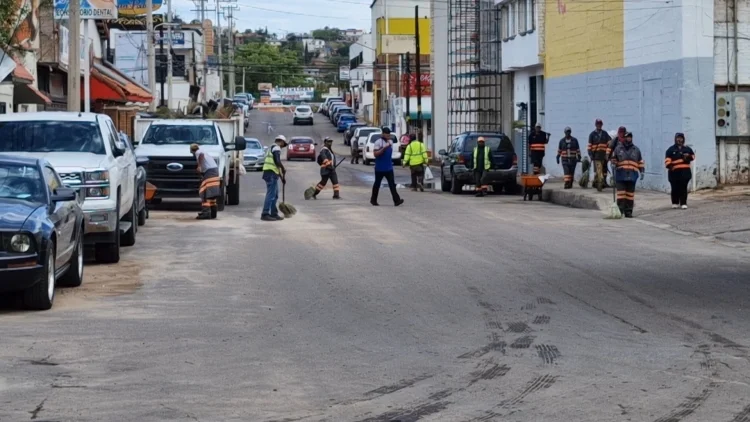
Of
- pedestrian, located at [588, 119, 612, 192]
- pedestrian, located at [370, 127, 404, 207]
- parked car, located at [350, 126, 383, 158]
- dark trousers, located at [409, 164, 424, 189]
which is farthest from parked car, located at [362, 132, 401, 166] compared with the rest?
pedestrian, located at [370, 127, 404, 207]

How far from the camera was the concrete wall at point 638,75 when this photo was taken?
29750 millimetres

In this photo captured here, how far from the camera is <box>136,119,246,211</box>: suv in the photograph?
27.0 meters

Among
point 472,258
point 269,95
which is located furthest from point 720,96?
point 269,95

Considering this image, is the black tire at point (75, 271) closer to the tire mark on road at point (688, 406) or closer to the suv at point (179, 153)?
the tire mark on road at point (688, 406)

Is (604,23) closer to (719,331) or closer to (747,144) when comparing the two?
(747,144)

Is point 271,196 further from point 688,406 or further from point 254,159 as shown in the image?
point 254,159

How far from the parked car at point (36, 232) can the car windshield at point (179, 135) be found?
44.0 ft

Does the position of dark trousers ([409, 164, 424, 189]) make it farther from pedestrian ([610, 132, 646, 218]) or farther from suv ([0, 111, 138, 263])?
suv ([0, 111, 138, 263])

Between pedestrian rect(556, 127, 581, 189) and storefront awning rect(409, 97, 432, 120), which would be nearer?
pedestrian rect(556, 127, 581, 189)

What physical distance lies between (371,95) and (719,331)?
4363 inches

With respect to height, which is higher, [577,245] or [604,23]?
[604,23]

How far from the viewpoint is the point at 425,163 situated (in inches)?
1506

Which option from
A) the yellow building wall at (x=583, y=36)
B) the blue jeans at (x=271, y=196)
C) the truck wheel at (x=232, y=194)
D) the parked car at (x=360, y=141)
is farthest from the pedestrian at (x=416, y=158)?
the parked car at (x=360, y=141)

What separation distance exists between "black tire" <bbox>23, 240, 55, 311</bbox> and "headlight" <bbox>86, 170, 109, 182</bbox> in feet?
14.0
